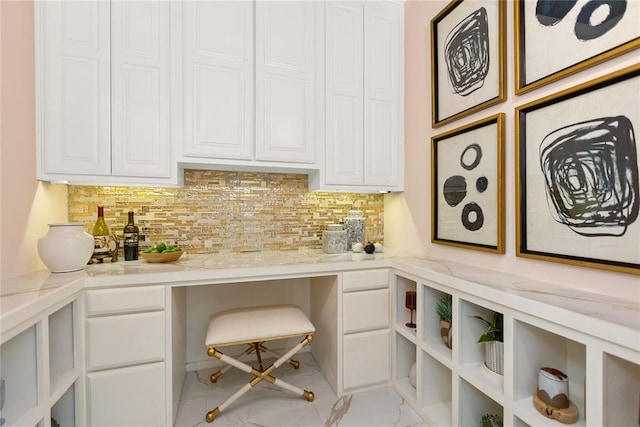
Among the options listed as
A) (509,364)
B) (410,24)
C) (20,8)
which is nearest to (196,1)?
(20,8)

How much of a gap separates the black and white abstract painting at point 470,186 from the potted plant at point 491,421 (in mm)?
813

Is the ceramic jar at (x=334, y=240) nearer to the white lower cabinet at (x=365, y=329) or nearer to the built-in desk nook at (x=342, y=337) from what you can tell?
the built-in desk nook at (x=342, y=337)

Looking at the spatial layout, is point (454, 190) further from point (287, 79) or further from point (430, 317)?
point (287, 79)

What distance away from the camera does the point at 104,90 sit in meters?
1.69

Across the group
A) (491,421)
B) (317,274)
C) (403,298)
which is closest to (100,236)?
(317,274)

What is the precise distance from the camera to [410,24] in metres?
2.24

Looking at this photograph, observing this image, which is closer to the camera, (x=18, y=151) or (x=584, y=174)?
(x=584, y=174)

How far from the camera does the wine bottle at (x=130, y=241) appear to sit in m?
1.92

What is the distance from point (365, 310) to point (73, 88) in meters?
2.20

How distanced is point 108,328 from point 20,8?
5.61ft

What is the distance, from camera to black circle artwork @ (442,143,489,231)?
1650mm

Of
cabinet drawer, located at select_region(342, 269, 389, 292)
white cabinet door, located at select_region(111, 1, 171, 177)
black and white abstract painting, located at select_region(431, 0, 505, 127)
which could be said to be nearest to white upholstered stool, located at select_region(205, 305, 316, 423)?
cabinet drawer, located at select_region(342, 269, 389, 292)

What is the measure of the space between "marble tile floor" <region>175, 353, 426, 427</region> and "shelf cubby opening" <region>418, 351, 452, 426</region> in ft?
0.36

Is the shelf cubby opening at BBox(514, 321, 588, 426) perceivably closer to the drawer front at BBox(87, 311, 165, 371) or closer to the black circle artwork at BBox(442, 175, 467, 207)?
the black circle artwork at BBox(442, 175, 467, 207)
